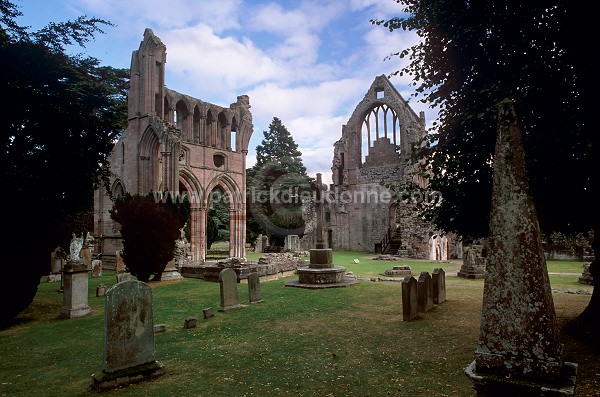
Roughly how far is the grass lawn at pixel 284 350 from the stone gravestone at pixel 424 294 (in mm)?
256

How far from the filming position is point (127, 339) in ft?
15.9

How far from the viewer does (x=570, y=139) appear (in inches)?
189

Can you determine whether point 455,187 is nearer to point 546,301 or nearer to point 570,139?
point 570,139

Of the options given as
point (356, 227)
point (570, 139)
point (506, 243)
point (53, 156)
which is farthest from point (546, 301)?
point (356, 227)

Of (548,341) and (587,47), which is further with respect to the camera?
(587,47)

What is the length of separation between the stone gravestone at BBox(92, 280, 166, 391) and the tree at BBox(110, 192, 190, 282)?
9665 mm

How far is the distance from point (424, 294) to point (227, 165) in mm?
20910

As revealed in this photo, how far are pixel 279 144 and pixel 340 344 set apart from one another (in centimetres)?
4256

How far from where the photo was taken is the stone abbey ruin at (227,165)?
66.1 feet

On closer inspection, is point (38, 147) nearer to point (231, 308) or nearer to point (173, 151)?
point (231, 308)

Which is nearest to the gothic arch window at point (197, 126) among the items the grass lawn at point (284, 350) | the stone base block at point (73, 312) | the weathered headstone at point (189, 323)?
the grass lawn at point (284, 350)

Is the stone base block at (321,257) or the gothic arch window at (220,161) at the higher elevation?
the gothic arch window at (220,161)

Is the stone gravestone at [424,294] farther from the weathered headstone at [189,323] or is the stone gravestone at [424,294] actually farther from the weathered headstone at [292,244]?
the weathered headstone at [292,244]

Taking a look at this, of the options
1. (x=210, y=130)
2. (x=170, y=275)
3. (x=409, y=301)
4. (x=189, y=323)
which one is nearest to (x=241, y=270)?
(x=170, y=275)
